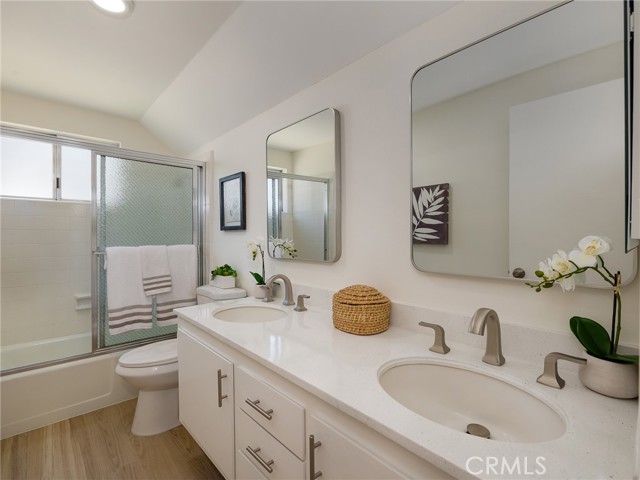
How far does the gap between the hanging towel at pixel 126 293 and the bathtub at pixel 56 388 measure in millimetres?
278

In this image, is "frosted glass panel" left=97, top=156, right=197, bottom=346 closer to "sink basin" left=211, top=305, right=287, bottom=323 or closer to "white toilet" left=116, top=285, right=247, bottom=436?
"white toilet" left=116, top=285, right=247, bottom=436

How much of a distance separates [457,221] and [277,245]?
1.09m

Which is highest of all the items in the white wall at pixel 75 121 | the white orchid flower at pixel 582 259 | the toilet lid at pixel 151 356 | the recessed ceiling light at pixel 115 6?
the recessed ceiling light at pixel 115 6

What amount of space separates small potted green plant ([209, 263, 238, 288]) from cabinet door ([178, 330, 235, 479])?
Answer: 66cm

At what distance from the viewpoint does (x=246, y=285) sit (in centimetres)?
222

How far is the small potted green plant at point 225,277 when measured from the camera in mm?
2242

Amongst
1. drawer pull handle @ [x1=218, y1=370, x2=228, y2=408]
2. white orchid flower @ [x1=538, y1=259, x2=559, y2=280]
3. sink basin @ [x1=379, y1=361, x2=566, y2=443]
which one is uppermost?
white orchid flower @ [x1=538, y1=259, x2=559, y2=280]

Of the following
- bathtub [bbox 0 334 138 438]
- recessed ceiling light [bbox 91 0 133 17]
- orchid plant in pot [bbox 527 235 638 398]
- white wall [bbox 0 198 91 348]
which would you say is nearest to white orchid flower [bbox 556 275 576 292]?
orchid plant in pot [bbox 527 235 638 398]

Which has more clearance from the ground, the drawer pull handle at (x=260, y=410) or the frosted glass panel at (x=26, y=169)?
the frosted glass panel at (x=26, y=169)

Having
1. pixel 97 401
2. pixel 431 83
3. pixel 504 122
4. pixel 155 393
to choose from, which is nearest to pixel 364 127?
pixel 431 83

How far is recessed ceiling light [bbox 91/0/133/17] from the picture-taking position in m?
1.48

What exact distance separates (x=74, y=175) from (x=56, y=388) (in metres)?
1.68

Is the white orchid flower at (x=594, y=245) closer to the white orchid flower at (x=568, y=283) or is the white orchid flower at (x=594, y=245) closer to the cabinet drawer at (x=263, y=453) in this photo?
the white orchid flower at (x=568, y=283)

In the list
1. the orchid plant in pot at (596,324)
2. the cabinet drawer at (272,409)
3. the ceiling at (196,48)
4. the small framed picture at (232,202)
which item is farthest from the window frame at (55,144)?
the orchid plant in pot at (596,324)
